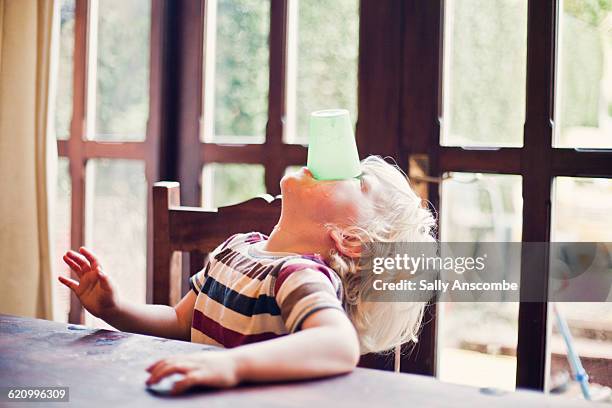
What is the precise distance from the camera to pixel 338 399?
79 centimetres

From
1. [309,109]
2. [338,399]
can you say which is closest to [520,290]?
[309,109]

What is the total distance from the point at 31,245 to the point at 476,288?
1.26 m

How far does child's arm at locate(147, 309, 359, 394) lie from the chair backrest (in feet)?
1.78

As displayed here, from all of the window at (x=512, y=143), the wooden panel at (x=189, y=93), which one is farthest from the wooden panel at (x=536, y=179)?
the wooden panel at (x=189, y=93)

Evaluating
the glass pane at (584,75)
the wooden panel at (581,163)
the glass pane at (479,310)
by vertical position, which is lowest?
the glass pane at (479,310)

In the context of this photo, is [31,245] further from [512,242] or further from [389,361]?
[512,242]

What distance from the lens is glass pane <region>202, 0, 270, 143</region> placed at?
1.99 m

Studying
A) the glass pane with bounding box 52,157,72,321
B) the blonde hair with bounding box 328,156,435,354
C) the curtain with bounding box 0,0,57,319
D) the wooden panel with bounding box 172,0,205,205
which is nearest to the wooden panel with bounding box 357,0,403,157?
the blonde hair with bounding box 328,156,435,354

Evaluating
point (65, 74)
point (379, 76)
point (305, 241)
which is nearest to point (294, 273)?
point (305, 241)

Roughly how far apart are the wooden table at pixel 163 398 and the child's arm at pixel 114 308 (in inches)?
9.6

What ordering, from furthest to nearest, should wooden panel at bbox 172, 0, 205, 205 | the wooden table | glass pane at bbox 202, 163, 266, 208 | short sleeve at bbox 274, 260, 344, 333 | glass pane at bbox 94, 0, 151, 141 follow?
glass pane at bbox 94, 0, 151, 141
wooden panel at bbox 172, 0, 205, 205
glass pane at bbox 202, 163, 266, 208
short sleeve at bbox 274, 260, 344, 333
the wooden table

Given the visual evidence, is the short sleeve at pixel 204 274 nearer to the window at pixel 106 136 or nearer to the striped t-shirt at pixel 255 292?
the striped t-shirt at pixel 255 292

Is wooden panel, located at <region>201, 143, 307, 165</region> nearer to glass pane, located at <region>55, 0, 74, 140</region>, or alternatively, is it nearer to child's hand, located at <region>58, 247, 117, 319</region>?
glass pane, located at <region>55, 0, 74, 140</region>

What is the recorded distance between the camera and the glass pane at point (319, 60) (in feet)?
6.03
